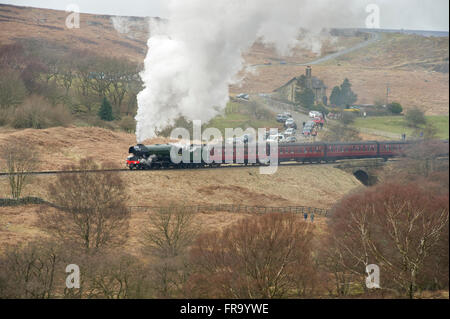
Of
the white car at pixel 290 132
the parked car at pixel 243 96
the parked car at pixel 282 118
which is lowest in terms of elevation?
the white car at pixel 290 132

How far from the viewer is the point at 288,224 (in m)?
23.2

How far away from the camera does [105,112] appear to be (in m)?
47.4

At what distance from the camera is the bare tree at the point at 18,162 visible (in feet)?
102

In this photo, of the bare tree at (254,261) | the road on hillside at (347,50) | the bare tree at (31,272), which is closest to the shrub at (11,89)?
the bare tree at (31,272)

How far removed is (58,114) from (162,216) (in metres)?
20.4

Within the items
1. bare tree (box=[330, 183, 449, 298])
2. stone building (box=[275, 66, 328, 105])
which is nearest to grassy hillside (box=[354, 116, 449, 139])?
stone building (box=[275, 66, 328, 105])

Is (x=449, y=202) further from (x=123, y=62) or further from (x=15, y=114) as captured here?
(x=123, y=62)

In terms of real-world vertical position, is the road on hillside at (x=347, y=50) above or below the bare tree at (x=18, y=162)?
above

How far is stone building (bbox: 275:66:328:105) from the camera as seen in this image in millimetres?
70688

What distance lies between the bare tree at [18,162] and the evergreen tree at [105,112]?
11778 millimetres

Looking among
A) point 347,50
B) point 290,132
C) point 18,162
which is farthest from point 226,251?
point 347,50

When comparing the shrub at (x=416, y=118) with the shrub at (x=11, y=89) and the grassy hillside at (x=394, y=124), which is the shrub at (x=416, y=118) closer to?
the grassy hillside at (x=394, y=124)

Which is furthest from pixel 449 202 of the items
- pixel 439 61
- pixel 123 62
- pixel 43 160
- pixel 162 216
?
pixel 439 61

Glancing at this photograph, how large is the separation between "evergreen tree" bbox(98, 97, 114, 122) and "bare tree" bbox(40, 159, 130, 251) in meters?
19.3
